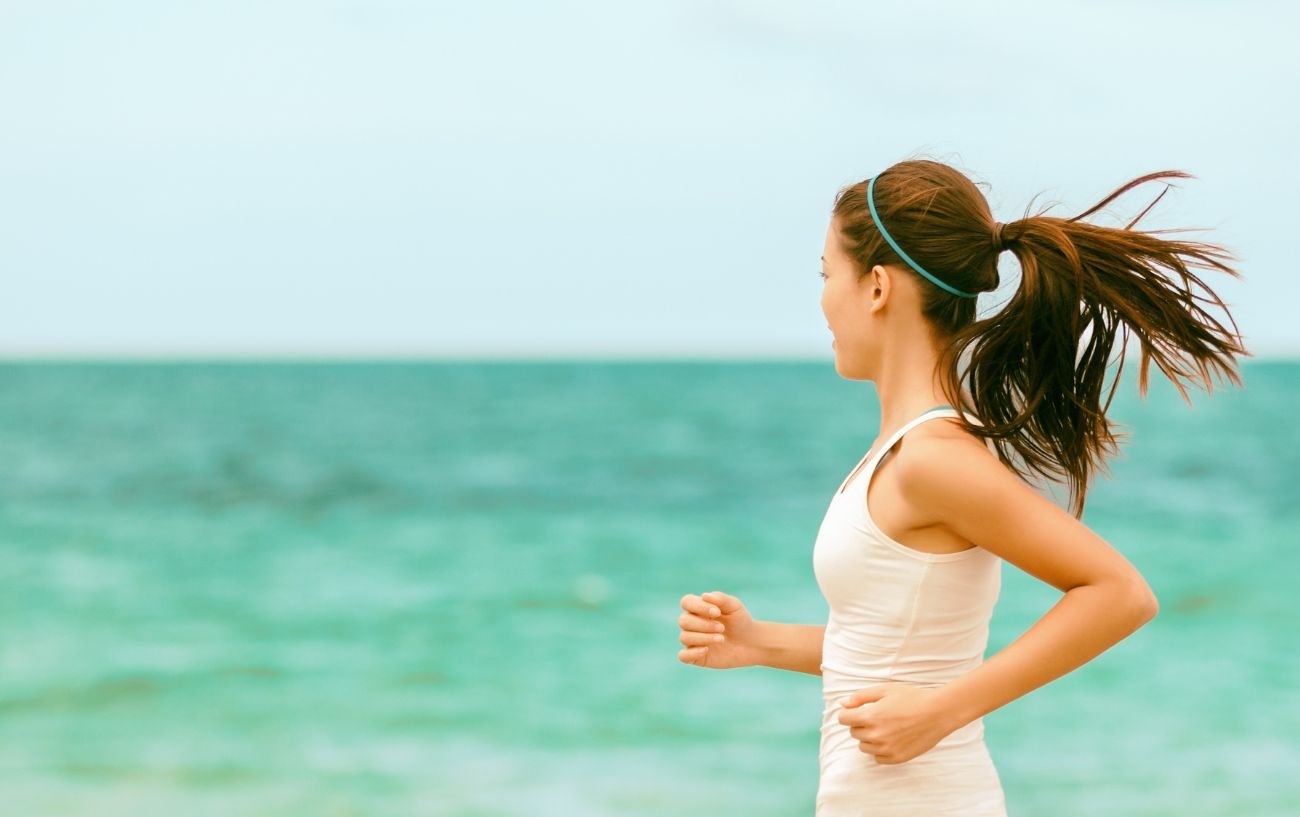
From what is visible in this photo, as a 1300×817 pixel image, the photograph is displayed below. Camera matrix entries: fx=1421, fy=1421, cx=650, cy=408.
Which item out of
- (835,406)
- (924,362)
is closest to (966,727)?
(924,362)

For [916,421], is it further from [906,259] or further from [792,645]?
[792,645]

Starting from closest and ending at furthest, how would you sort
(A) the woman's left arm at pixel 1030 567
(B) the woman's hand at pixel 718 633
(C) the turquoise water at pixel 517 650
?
(A) the woman's left arm at pixel 1030 567 → (B) the woman's hand at pixel 718 633 → (C) the turquoise water at pixel 517 650

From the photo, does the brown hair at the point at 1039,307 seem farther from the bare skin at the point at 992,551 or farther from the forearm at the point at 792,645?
the forearm at the point at 792,645

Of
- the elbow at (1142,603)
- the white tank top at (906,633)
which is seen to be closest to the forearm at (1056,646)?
the elbow at (1142,603)

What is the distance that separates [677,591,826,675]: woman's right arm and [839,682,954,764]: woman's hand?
39cm

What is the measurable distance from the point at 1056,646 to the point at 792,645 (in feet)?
1.77

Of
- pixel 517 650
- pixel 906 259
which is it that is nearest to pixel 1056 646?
pixel 906 259

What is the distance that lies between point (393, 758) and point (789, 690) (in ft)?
6.73

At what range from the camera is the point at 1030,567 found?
1.77 meters

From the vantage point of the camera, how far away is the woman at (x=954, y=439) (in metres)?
1.78

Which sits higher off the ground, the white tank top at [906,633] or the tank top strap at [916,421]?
the tank top strap at [916,421]

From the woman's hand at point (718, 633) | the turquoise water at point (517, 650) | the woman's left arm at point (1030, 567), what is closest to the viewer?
the woman's left arm at point (1030, 567)

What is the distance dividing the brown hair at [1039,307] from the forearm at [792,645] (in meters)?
0.44

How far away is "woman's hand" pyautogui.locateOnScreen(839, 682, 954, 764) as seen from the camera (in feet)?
5.82
